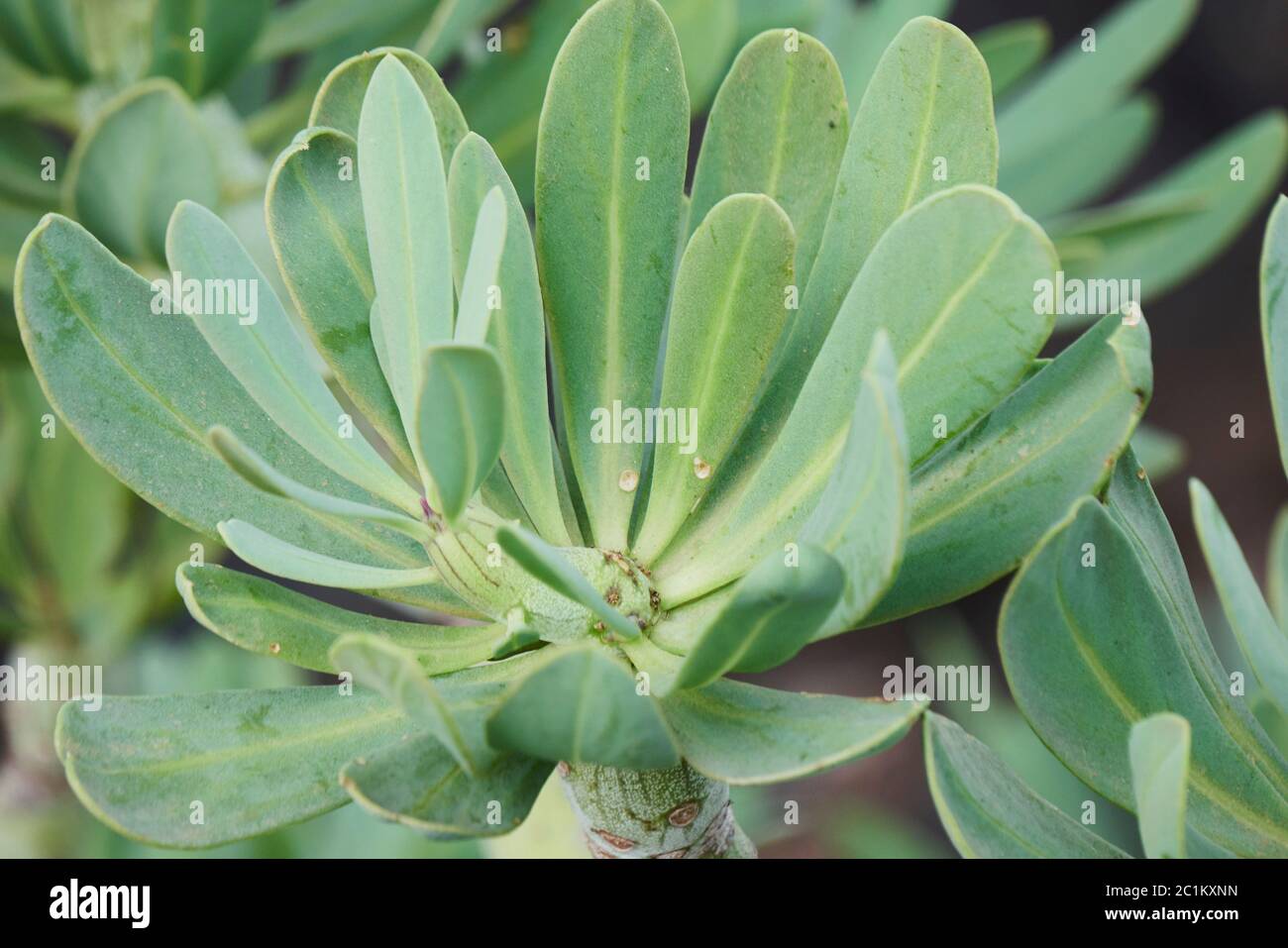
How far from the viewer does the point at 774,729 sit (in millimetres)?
423

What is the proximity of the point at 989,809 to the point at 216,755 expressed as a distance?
0.89 ft

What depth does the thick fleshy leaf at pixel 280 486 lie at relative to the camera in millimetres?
371

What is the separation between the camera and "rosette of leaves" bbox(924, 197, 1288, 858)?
405 mm

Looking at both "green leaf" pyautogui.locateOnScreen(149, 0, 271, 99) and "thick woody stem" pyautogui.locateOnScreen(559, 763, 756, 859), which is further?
"green leaf" pyautogui.locateOnScreen(149, 0, 271, 99)

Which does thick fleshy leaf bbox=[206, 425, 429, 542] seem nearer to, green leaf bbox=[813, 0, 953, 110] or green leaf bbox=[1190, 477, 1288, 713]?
green leaf bbox=[1190, 477, 1288, 713]

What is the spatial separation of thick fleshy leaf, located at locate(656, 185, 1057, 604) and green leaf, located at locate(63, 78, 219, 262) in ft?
1.30

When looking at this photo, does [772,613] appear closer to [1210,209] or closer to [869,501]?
[869,501]

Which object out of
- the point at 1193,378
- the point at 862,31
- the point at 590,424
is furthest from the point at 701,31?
the point at 1193,378

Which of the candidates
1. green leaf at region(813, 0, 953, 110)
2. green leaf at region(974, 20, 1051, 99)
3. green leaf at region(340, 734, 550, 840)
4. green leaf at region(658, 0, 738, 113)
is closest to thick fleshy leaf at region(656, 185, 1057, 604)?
green leaf at region(340, 734, 550, 840)

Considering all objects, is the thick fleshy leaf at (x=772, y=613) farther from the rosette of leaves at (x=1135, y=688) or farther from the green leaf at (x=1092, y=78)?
the green leaf at (x=1092, y=78)

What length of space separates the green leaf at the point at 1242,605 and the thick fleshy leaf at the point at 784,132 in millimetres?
194

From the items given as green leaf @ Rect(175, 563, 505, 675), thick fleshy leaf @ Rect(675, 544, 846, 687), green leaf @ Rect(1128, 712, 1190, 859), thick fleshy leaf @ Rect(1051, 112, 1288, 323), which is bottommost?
green leaf @ Rect(1128, 712, 1190, 859)

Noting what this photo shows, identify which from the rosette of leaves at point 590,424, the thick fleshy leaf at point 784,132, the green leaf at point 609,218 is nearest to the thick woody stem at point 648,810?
the rosette of leaves at point 590,424
